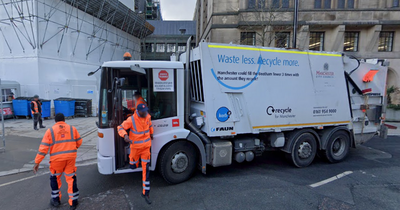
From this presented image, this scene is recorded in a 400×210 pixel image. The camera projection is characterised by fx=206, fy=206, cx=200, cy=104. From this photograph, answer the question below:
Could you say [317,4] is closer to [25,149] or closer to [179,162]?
[179,162]

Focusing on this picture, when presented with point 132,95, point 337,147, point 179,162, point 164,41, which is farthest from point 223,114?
point 164,41

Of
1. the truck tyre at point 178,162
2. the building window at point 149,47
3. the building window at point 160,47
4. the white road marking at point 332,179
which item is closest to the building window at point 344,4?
the white road marking at point 332,179

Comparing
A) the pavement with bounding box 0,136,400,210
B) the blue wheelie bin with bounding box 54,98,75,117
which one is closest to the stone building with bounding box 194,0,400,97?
the blue wheelie bin with bounding box 54,98,75,117

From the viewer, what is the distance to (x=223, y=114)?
14.2 feet

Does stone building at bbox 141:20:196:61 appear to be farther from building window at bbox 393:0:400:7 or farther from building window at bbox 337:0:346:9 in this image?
building window at bbox 393:0:400:7

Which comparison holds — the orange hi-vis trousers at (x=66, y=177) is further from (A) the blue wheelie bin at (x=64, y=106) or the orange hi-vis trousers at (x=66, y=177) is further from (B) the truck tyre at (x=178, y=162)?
(A) the blue wheelie bin at (x=64, y=106)

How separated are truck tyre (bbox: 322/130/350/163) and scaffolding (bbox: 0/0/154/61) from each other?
17.6m

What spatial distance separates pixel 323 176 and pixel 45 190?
602 cm

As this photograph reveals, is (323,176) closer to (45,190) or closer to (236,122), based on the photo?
(236,122)

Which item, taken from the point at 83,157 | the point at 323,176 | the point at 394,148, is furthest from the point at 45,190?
the point at 394,148

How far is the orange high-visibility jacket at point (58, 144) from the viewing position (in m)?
3.27

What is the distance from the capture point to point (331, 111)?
533 cm

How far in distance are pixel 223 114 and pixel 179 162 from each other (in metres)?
1.35

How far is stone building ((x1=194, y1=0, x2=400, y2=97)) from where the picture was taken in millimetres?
17141
